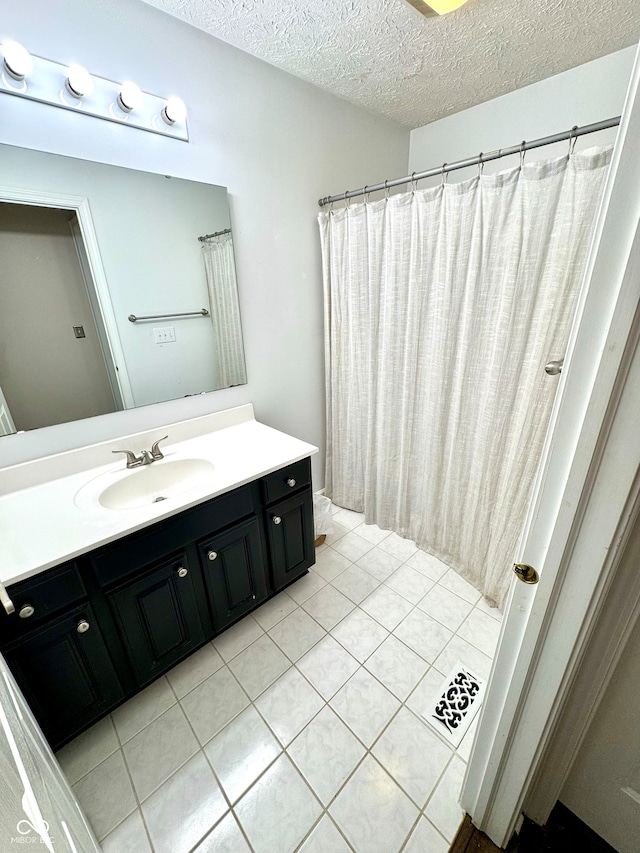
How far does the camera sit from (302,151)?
164cm

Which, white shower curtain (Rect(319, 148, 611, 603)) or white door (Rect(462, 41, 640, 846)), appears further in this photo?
white shower curtain (Rect(319, 148, 611, 603))

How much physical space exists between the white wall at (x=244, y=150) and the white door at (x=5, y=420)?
1.3 inches

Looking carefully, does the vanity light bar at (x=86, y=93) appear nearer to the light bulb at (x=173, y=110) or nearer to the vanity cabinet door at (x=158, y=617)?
the light bulb at (x=173, y=110)

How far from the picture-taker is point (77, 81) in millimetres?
1052

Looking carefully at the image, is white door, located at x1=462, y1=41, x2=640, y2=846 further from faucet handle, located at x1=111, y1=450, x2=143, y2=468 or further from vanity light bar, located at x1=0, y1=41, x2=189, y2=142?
vanity light bar, located at x1=0, y1=41, x2=189, y2=142

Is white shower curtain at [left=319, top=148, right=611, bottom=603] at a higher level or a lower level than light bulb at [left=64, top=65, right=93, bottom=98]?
lower

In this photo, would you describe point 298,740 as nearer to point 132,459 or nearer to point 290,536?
point 290,536

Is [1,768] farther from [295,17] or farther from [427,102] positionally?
[427,102]

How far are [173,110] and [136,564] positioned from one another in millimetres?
1589

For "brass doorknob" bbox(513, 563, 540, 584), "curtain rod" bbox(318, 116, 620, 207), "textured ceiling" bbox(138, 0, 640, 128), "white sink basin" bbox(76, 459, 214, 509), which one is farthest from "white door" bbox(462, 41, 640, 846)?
"textured ceiling" bbox(138, 0, 640, 128)

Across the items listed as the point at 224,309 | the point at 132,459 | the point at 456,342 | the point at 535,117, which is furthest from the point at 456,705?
the point at 535,117

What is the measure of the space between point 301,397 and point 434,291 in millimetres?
913

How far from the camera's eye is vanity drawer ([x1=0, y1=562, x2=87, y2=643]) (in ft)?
2.83

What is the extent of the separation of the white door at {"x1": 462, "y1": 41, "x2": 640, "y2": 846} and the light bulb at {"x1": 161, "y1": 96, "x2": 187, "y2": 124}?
4.63ft
